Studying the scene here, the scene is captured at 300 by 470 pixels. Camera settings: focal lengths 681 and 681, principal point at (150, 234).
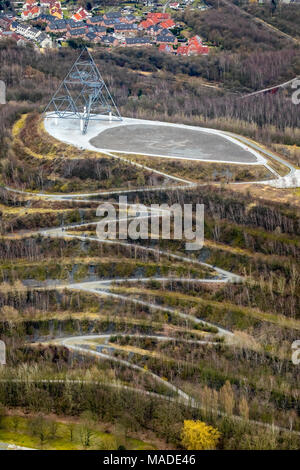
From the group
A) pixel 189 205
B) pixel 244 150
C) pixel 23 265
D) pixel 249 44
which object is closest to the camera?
pixel 23 265

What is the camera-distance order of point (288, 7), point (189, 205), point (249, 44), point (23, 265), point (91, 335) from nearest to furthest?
point (91, 335)
point (23, 265)
point (189, 205)
point (249, 44)
point (288, 7)

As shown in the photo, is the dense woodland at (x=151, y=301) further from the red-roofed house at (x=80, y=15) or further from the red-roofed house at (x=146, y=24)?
the red-roofed house at (x=80, y=15)

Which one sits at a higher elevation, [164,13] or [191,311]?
[164,13]

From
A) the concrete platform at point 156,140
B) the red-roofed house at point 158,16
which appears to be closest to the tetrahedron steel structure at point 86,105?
the concrete platform at point 156,140

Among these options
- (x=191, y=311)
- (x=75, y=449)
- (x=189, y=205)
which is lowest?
(x=75, y=449)

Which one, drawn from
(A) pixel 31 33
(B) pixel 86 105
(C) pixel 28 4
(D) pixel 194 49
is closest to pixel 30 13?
(C) pixel 28 4

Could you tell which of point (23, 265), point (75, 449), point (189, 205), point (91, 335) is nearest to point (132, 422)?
point (75, 449)

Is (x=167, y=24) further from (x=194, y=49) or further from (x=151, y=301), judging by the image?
(x=151, y=301)

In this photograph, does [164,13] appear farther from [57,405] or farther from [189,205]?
[57,405]
